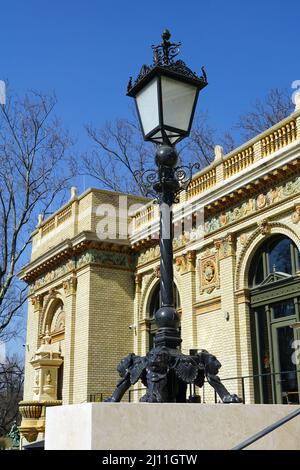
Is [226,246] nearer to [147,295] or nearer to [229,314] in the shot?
[229,314]

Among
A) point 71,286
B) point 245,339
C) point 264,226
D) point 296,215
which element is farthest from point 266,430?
point 71,286

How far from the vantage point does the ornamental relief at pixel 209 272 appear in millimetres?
17734

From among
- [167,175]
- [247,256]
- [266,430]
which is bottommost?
[266,430]

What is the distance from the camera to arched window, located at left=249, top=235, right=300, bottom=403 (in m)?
15.0

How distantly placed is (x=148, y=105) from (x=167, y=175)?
0.72 meters

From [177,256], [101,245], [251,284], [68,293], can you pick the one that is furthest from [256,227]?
[68,293]

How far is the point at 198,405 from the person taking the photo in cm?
396

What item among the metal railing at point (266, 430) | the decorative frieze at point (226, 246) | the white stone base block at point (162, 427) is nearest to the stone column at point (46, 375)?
the decorative frieze at point (226, 246)

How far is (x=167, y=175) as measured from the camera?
586 centimetres

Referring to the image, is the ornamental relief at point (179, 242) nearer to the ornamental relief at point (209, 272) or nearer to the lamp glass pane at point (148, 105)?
the ornamental relief at point (209, 272)

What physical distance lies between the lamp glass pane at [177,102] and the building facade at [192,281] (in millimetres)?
7407

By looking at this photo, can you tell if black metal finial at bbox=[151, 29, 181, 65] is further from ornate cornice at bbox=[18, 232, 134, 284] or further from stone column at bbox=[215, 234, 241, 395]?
ornate cornice at bbox=[18, 232, 134, 284]

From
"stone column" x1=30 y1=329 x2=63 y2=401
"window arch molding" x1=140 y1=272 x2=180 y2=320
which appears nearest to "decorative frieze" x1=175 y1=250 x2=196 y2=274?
"window arch molding" x1=140 y1=272 x2=180 y2=320
